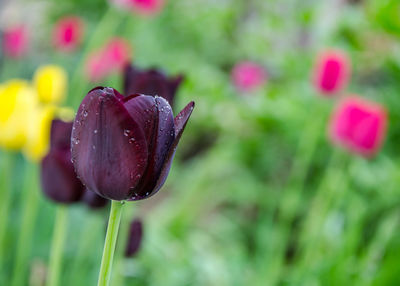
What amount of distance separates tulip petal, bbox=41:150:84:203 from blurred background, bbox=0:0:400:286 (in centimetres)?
9

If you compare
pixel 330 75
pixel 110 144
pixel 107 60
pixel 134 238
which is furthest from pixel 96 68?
pixel 110 144

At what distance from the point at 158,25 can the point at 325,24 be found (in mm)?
2130

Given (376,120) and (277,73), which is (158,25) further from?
(376,120)

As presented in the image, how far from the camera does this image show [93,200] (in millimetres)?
505

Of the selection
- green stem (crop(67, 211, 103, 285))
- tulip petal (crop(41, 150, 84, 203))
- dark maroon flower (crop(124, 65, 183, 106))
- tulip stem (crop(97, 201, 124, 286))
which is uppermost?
dark maroon flower (crop(124, 65, 183, 106))

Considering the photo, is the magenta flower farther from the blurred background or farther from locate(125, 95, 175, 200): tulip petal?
locate(125, 95, 175, 200): tulip petal

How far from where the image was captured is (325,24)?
1.54 meters

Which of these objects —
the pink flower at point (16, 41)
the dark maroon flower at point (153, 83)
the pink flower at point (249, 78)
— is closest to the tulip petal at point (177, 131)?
the dark maroon flower at point (153, 83)

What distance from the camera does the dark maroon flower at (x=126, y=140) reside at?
0.86ft

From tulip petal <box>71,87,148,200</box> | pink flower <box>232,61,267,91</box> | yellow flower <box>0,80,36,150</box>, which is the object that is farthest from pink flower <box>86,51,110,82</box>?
tulip petal <box>71,87,148,200</box>

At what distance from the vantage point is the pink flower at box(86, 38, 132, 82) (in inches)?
53.8

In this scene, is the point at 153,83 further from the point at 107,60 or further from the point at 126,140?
the point at 107,60

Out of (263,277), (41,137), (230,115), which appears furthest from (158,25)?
(41,137)

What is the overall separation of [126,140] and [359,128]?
664 millimetres
